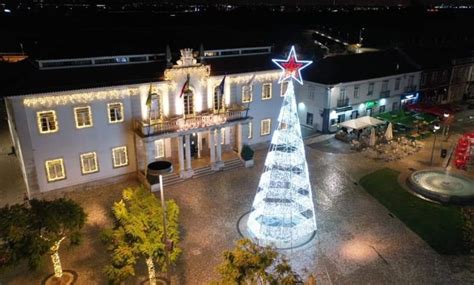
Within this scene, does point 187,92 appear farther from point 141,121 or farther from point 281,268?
point 281,268

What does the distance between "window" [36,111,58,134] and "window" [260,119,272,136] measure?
68.6 feet

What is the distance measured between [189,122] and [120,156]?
6.95m

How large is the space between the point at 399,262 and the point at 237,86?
2240 cm

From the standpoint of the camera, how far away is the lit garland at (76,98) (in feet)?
94.6

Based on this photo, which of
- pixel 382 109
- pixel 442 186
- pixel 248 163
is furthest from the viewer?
pixel 382 109

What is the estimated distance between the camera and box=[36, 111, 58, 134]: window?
29.4m

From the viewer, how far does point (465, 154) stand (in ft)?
127

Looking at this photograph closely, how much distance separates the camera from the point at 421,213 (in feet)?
97.0

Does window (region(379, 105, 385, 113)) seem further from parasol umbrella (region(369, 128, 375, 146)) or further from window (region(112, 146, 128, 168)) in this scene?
window (region(112, 146, 128, 168))

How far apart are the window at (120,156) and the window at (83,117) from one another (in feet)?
11.0

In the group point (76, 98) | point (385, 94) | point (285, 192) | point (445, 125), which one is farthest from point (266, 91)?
point (445, 125)

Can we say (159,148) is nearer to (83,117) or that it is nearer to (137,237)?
(83,117)

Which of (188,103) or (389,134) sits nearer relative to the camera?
(188,103)

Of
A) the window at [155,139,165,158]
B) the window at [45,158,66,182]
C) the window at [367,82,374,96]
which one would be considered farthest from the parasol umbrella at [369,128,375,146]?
the window at [45,158,66,182]
